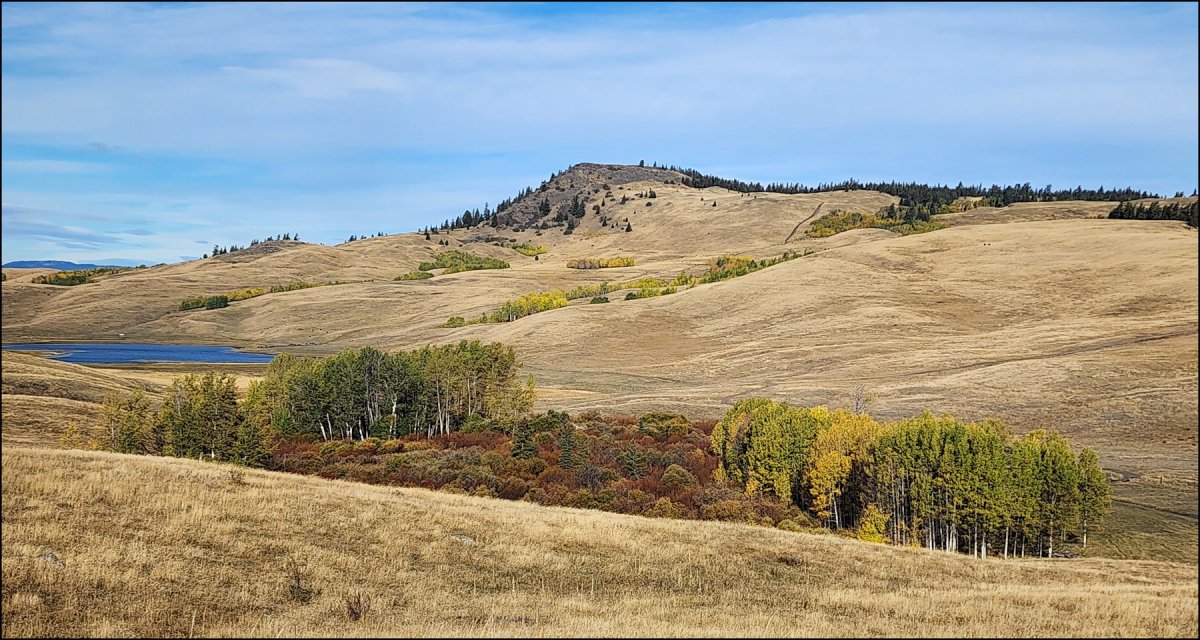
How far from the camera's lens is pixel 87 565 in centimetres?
1723

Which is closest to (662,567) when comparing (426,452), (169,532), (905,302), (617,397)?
(169,532)

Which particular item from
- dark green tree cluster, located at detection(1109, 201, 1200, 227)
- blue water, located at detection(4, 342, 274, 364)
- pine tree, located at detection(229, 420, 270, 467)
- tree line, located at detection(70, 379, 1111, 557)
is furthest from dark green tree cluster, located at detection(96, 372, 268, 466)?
dark green tree cluster, located at detection(1109, 201, 1200, 227)

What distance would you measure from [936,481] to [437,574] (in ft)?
156

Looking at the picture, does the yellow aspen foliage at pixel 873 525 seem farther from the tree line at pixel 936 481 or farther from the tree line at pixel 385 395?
the tree line at pixel 385 395

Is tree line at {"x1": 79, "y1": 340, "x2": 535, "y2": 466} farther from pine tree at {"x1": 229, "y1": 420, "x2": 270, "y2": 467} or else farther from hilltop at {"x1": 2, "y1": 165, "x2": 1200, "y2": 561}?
hilltop at {"x1": 2, "y1": 165, "x2": 1200, "y2": 561}

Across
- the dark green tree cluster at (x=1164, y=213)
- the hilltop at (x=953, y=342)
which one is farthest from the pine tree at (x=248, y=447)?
the dark green tree cluster at (x=1164, y=213)

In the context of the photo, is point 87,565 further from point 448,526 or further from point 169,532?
point 448,526

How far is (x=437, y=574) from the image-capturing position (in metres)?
21.2

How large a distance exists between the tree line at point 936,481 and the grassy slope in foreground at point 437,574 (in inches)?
1048

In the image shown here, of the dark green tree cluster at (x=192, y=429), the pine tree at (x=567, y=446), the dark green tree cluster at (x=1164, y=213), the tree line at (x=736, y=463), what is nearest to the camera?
the tree line at (x=736, y=463)

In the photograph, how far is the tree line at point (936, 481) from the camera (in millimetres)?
56750

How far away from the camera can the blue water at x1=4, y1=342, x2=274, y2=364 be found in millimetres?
163500

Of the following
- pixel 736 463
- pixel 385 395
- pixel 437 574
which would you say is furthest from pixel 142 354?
pixel 437 574

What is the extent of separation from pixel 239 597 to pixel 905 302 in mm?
148219
